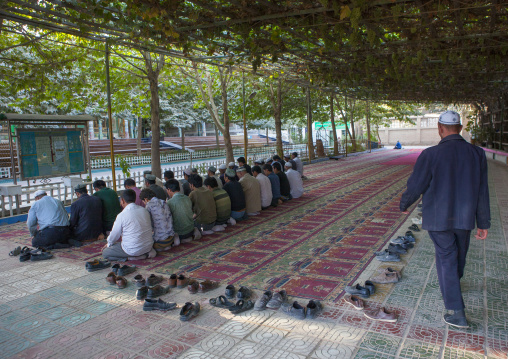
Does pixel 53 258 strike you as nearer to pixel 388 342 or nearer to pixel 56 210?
pixel 56 210

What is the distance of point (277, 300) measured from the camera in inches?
155

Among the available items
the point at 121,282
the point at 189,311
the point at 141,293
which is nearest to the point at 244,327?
the point at 189,311

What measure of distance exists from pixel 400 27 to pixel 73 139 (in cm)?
792

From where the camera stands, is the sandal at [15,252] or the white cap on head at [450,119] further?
the sandal at [15,252]

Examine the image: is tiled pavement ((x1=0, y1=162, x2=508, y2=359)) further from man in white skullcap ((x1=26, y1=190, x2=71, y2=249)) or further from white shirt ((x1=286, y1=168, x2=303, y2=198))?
white shirt ((x1=286, y1=168, x2=303, y2=198))

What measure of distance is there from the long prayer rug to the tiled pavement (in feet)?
1.71

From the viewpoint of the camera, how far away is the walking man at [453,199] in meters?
3.29

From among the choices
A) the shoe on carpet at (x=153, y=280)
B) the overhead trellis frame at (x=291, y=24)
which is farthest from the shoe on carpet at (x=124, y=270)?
the overhead trellis frame at (x=291, y=24)

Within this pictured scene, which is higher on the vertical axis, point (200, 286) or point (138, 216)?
point (138, 216)

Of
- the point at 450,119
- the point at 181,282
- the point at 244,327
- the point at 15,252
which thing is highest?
the point at 450,119

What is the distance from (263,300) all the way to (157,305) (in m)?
1.08

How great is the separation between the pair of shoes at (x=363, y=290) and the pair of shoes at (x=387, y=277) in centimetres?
27

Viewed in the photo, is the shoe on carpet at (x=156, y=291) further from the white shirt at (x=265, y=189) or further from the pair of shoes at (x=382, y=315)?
the white shirt at (x=265, y=189)

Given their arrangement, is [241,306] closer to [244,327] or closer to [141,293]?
[244,327]
